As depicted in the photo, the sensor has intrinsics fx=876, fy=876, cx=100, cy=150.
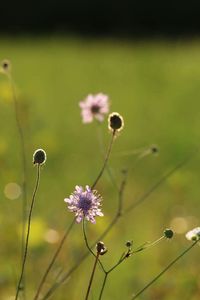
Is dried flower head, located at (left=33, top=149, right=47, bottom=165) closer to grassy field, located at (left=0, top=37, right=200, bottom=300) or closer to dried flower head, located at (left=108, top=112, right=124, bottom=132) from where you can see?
dried flower head, located at (left=108, top=112, right=124, bottom=132)

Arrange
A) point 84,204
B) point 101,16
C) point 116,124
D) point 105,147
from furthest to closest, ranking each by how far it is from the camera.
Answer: point 101,16
point 105,147
point 116,124
point 84,204

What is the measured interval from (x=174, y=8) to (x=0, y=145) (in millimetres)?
12602

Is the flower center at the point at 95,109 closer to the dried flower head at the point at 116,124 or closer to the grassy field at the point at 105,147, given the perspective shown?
the grassy field at the point at 105,147

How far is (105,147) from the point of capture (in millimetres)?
5715

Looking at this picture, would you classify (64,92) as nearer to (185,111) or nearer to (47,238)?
(185,111)

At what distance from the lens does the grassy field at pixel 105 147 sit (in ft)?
8.61

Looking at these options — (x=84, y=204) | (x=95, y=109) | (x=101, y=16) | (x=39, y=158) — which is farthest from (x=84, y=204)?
(x=101, y=16)

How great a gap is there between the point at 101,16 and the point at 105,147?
909 centimetres

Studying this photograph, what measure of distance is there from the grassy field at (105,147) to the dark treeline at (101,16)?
61.3 inches

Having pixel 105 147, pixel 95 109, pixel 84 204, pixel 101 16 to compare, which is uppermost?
pixel 101 16

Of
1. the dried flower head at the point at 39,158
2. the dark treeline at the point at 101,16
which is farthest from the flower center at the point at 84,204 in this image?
the dark treeline at the point at 101,16

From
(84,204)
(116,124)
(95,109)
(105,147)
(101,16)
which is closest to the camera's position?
(84,204)

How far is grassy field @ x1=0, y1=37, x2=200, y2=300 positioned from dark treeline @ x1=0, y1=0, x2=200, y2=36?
5.11ft

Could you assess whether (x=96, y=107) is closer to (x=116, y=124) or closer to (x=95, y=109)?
(x=95, y=109)
